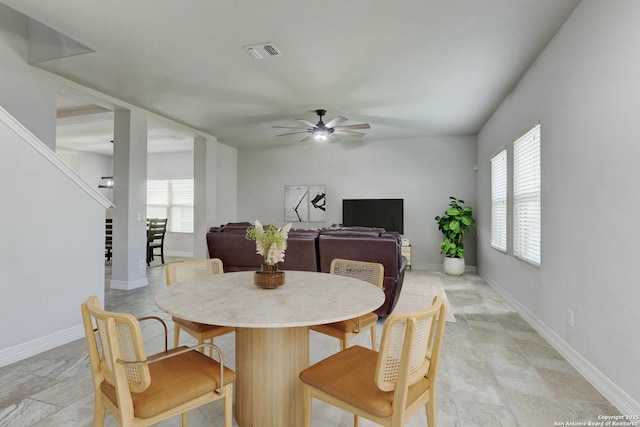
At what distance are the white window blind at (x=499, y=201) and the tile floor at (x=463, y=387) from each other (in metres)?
1.70

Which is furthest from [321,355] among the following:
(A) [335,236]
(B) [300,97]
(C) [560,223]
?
(B) [300,97]

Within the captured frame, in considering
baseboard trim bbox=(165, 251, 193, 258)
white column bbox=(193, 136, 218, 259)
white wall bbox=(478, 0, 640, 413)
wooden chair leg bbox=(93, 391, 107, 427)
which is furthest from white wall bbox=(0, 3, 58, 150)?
white wall bbox=(478, 0, 640, 413)

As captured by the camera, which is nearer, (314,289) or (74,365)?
(314,289)

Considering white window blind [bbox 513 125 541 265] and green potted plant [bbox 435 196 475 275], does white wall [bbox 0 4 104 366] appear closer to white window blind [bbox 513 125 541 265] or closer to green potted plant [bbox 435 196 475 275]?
white window blind [bbox 513 125 541 265]

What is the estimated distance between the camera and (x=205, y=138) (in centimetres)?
653

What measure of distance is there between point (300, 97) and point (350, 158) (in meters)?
2.86

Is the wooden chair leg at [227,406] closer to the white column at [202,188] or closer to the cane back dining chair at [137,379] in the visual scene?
the cane back dining chair at [137,379]

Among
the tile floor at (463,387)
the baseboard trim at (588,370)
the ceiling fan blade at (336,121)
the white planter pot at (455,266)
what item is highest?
the ceiling fan blade at (336,121)

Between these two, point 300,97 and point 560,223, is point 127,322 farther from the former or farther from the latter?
point 300,97

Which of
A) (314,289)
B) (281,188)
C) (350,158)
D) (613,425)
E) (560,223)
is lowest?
(613,425)

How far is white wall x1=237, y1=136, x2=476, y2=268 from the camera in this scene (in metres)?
6.54

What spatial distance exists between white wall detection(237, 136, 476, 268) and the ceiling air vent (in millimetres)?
4028

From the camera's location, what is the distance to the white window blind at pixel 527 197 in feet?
10.9

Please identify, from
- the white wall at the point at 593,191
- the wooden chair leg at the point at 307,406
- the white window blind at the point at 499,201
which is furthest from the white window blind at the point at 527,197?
the wooden chair leg at the point at 307,406
